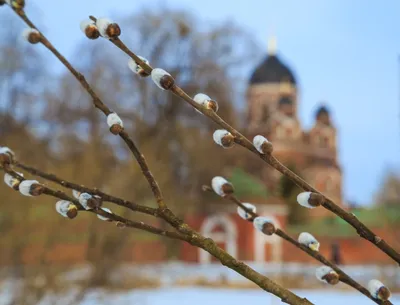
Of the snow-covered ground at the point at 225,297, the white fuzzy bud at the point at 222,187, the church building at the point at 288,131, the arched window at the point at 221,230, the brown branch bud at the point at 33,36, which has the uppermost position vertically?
the church building at the point at 288,131

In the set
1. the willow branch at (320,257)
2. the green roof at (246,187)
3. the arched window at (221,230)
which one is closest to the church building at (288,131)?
the green roof at (246,187)

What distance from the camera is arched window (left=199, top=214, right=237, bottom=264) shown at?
65.4 ft

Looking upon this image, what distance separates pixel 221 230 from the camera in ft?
66.2

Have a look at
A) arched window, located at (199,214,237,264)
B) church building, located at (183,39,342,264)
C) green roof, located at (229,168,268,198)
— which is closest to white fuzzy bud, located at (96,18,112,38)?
green roof, located at (229,168,268,198)

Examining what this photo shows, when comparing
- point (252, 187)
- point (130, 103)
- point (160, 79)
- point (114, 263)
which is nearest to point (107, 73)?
point (130, 103)

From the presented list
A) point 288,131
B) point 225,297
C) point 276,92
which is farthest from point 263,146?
point 276,92

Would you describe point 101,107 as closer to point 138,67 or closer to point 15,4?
point 138,67

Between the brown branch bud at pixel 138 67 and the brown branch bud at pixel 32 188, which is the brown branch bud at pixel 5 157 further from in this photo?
the brown branch bud at pixel 138 67

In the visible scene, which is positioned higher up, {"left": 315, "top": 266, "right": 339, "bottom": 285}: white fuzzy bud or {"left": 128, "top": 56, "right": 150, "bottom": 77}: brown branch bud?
{"left": 128, "top": 56, "right": 150, "bottom": 77}: brown branch bud

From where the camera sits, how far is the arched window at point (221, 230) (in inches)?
784

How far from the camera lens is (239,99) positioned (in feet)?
68.7

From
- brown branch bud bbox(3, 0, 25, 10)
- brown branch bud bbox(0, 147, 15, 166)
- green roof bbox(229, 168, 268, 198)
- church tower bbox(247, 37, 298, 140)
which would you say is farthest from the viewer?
church tower bbox(247, 37, 298, 140)

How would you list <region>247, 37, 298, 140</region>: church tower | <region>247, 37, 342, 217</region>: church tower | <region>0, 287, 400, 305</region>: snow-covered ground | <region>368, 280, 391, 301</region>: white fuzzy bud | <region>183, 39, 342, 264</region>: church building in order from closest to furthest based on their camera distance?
1. <region>368, 280, 391, 301</region>: white fuzzy bud
2. <region>0, 287, 400, 305</region>: snow-covered ground
3. <region>183, 39, 342, 264</region>: church building
4. <region>247, 37, 342, 217</region>: church tower
5. <region>247, 37, 298, 140</region>: church tower

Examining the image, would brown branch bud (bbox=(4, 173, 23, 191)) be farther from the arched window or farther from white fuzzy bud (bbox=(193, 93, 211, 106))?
the arched window
